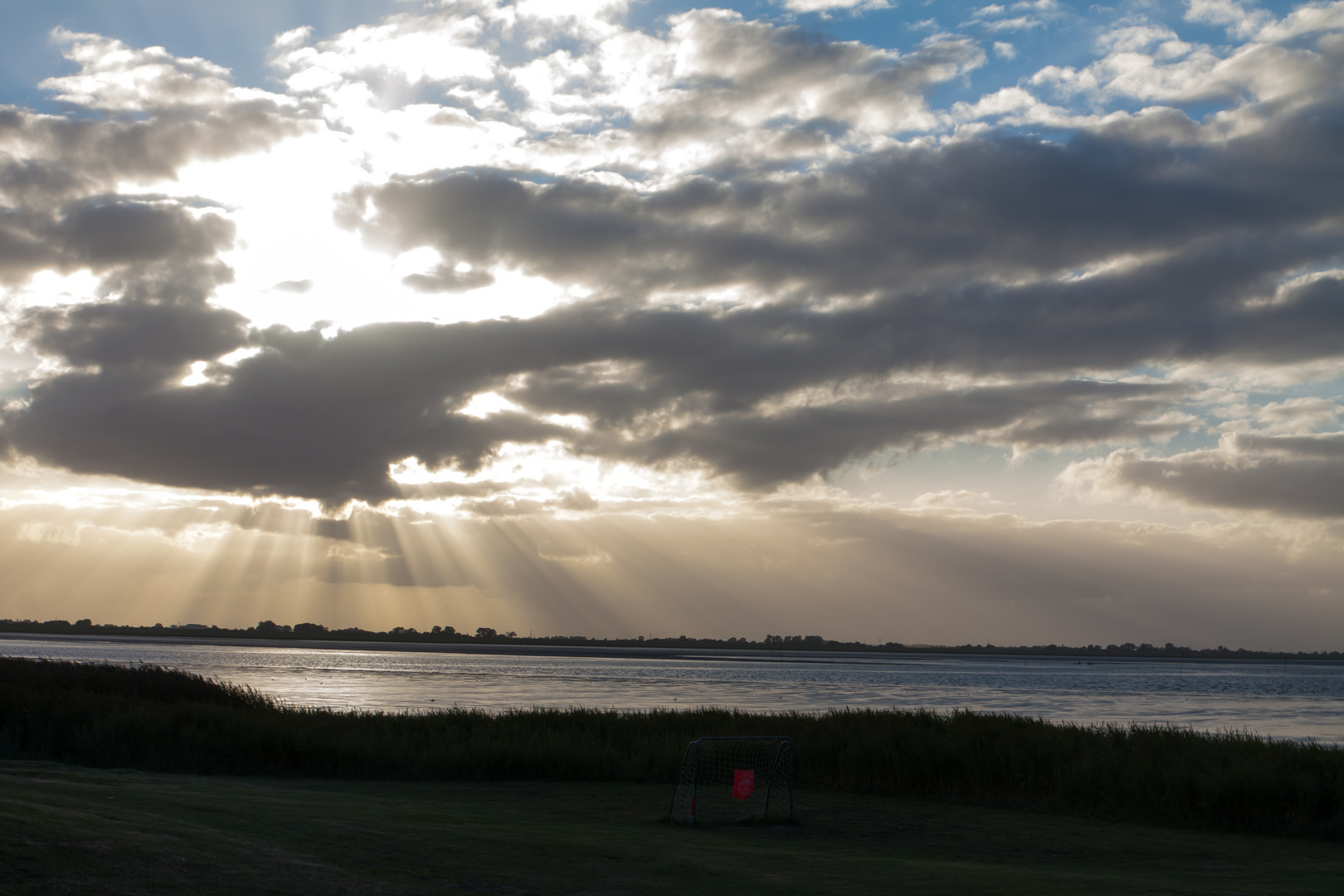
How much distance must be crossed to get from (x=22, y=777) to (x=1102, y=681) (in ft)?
310

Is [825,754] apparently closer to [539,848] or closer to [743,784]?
[743,784]

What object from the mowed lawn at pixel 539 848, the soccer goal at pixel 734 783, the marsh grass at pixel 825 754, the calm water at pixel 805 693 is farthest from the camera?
the calm water at pixel 805 693

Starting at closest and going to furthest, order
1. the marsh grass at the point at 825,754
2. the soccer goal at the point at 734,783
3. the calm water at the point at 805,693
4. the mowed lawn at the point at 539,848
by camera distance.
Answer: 1. the mowed lawn at the point at 539,848
2. the soccer goal at the point at 734,783
3. the marsh grass at the point at 825,754
4. the calm water at the point at 805,693

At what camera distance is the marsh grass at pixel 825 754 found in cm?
1991

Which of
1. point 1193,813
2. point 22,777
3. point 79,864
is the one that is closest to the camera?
point 79,864

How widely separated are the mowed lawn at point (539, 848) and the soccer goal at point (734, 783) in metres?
0.66

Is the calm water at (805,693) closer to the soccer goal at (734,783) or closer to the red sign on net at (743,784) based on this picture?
the soccer goal at (734,783)

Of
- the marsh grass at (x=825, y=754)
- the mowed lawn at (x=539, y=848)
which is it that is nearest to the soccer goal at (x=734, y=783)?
the mowed lawn at (x=539, y=848)

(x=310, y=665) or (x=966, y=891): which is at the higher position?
(x=966, y=891)

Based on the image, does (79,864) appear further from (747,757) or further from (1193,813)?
(1193,813)

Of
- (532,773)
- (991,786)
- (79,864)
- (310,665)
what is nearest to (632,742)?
(532,773)

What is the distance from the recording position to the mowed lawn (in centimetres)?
898

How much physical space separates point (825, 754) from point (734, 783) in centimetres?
798

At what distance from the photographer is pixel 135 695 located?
33.0 metres
